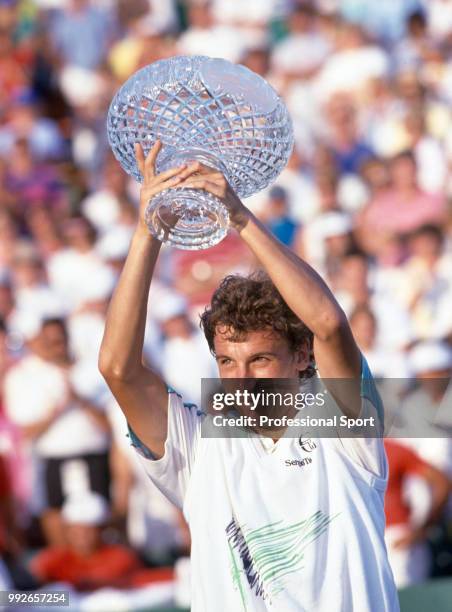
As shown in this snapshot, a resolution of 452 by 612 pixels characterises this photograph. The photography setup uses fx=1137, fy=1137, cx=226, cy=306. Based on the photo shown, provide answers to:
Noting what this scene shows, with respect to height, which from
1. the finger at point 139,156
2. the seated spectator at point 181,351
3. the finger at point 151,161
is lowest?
the finger at point 151,161

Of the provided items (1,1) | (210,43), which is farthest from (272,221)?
(1,1)

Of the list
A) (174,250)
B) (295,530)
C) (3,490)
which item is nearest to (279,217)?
(174,250)

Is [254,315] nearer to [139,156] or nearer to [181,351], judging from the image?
[139,156]

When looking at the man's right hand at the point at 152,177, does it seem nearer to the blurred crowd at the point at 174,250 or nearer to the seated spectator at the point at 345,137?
the blurred crowd at the point at 174,250

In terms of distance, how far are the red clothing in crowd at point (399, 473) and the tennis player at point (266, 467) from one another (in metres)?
2.62

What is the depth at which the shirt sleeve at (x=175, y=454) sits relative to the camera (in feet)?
7.61

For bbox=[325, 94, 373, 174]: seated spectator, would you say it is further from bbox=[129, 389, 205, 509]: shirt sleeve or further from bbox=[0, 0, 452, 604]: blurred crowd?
bbox=[129, 389, 205, 509]: shirt sleeve

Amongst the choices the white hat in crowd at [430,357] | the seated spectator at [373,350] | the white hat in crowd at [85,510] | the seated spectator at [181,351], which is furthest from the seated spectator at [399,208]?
the white hat in crowd at [85,510]

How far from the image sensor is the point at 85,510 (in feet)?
16.7

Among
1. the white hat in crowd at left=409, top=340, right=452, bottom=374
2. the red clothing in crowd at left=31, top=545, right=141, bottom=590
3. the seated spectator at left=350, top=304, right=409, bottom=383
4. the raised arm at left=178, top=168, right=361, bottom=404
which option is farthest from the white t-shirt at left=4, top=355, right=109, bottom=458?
the raised arm at left=178, top=168, right=361, bottom=404

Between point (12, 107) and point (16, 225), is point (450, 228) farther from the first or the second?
point (12, 107)

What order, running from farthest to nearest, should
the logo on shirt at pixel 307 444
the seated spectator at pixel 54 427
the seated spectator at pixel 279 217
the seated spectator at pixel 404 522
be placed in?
the seated spectator at pixel 279 217, the seated spectator at pixel 54 427, the seated spectator at pixel 404 522, the logo on shirt at pixel 307 444

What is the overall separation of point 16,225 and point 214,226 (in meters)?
5.00

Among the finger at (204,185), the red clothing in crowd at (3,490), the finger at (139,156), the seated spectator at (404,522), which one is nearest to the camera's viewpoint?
the finger at (204,185)
